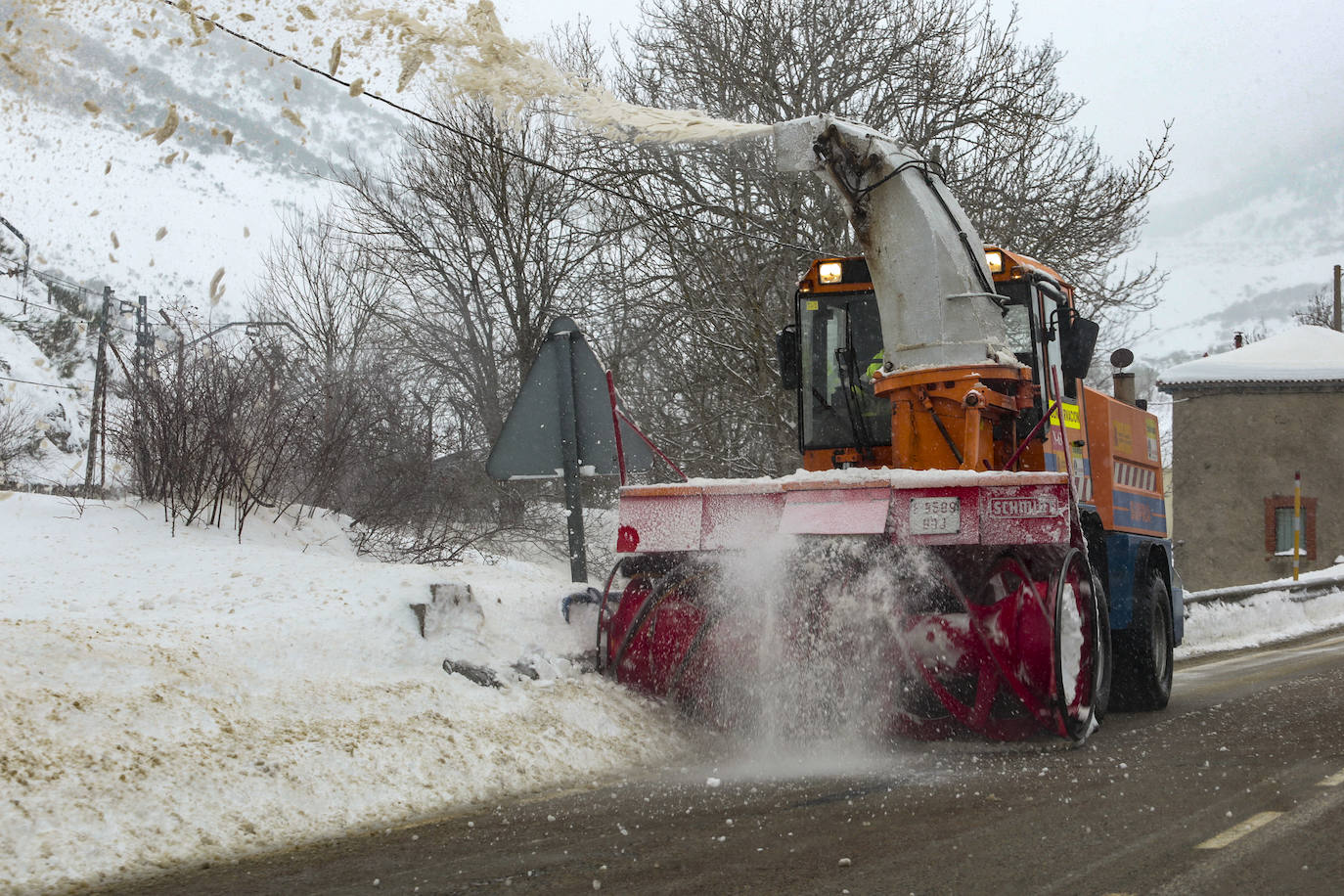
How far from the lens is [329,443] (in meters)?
8.93

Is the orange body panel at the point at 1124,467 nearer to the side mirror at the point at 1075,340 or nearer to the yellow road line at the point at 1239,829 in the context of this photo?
the side mirror at the point at 1075,340

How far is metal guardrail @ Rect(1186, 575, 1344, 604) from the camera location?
15284mm

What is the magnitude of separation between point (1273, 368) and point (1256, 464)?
245 cm

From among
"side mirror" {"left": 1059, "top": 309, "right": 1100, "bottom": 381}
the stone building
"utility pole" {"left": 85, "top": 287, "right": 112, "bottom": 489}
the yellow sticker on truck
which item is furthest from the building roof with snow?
"side mirror" {"left": 1059, "top": 309, "right": 1100, "bottom": 381}

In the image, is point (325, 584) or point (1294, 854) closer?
point (1294, 854)

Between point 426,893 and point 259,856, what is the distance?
2.71 ft

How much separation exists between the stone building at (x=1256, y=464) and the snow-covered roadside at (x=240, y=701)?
1090 inches

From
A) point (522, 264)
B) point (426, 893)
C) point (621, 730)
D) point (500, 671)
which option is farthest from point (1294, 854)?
point (522, 264)

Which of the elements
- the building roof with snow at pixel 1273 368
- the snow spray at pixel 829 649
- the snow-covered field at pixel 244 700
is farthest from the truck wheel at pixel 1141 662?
the building roof with snow at pixel 1273 368

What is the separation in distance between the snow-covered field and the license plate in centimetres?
168

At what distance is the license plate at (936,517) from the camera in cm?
599

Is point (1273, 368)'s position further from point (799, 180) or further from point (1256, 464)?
point (799, 180)

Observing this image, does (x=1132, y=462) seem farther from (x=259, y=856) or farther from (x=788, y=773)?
(x=259, y=856)

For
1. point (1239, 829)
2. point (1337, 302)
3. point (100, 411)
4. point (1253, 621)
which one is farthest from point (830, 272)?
point (1337, 302)
